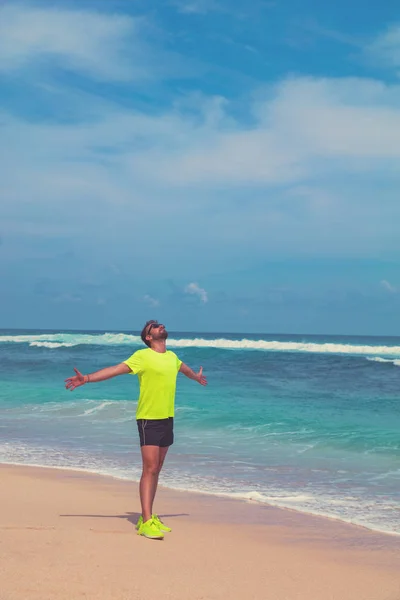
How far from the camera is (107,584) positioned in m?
4.17

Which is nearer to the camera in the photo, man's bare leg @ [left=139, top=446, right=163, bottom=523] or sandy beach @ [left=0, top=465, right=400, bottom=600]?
sandy beach @ [left=0, top=465, right=400, bottom=600]

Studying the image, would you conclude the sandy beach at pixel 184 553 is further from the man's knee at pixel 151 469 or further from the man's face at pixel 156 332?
the man's face at pixel 156 332

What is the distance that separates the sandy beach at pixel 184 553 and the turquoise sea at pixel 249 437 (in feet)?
2.71

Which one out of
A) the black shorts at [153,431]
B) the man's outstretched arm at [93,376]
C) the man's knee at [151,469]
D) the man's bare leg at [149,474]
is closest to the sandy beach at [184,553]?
→ the man's bare leg at [149,474]

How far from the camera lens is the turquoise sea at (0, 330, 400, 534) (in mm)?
8078

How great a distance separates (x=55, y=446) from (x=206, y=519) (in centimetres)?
517

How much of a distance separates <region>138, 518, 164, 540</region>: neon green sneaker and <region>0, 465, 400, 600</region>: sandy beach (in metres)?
0.07

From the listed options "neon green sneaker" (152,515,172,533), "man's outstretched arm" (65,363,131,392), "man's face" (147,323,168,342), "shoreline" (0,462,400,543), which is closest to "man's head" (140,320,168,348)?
"man's face" (147,323,168,342)

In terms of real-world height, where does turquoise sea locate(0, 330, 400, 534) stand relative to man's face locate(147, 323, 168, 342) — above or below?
below

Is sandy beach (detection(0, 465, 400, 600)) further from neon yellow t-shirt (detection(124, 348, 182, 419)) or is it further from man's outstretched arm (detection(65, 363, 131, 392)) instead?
man's outstretched arm (detection(65, 363, 131, 392))

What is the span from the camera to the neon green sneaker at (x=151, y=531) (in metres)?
5.38

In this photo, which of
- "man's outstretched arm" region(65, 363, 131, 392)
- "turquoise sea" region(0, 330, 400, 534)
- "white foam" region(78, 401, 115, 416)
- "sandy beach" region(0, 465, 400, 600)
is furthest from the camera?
"white foam" region(78, 401, 115, 416)

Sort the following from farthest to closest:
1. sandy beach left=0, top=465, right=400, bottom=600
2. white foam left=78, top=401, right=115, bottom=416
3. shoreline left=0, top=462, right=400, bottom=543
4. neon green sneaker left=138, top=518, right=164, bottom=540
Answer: white foam left=78, top=401, right=115, bottom=416, shoreline left=0, top=462, right=400, bottom=543, neon green sneaker left=138, top=518, right=164, bottom=540, sandy beach left=0, top=465, right=400, bottom=600

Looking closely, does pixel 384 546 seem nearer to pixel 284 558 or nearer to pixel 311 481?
pixel 284 558
